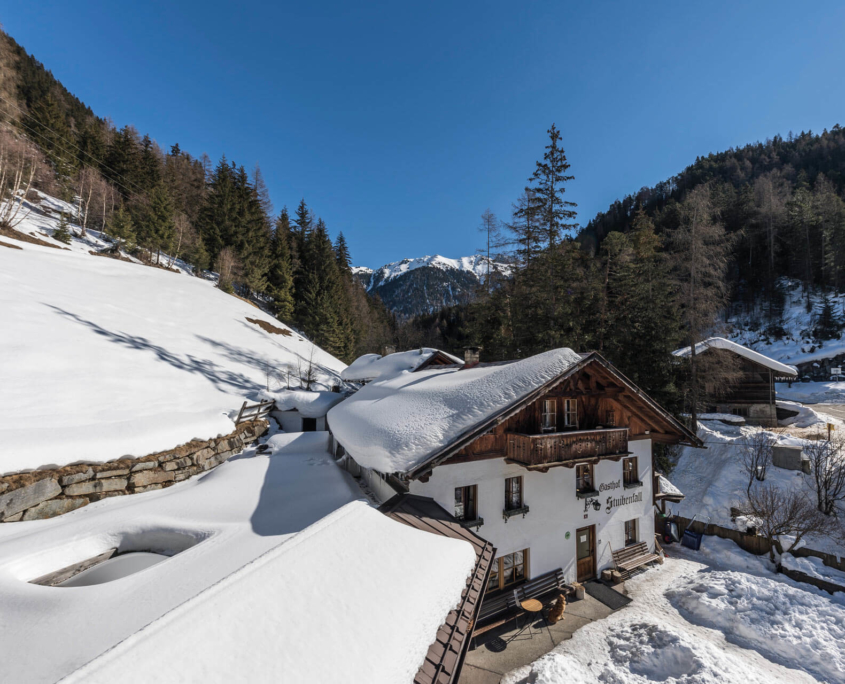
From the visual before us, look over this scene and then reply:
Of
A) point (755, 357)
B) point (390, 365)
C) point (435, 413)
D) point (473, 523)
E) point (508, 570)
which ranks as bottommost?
point (508, 570)

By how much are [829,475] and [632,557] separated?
35.8ft

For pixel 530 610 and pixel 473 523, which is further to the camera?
pixel 530 610

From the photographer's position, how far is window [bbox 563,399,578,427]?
1154 cm

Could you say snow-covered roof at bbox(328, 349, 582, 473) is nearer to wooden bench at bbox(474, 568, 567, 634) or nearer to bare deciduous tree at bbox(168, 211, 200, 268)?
wooden bench at bbox(474, 568, 567, 634)

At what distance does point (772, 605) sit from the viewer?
10.1 metres

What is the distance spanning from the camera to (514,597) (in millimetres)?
10172

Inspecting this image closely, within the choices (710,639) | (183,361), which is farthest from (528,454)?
(183,361)

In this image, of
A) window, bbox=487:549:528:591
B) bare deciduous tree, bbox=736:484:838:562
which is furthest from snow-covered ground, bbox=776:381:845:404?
window, bbox=487:549:528:591

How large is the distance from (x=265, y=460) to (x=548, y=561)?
11.7 metres

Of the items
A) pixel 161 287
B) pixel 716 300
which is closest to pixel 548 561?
pixel 716 300

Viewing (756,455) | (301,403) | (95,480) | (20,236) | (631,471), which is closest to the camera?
(95,480)

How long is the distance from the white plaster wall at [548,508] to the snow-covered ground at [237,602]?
299 cm

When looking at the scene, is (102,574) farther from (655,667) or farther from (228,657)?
(655,667)

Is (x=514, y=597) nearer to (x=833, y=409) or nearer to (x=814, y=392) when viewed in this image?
(x=833, y=409)
